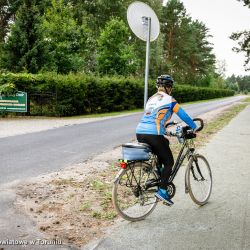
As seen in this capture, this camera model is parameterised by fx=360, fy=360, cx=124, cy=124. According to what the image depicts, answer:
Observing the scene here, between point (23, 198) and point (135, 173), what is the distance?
2010 millimetres

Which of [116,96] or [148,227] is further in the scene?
[116,96]

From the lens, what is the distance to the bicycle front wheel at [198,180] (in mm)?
5441

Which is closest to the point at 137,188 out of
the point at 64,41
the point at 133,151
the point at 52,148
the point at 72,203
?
the point at 133,151

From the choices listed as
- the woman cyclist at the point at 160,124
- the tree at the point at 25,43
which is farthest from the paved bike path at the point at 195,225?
the tree at the point at 25,43

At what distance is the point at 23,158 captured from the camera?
29.2ft

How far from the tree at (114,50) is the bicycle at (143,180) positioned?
32.4 meters

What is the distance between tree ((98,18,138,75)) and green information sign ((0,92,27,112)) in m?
19.0

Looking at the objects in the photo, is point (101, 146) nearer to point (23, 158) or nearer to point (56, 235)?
point (23, 158)

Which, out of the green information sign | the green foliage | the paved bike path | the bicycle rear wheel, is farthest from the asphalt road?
the green foliage

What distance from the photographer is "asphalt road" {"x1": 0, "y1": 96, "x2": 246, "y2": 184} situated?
7827 mm

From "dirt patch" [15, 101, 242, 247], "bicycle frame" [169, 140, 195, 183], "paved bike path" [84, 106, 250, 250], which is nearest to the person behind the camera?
"paved bike path" [84, 106, 250, 250]

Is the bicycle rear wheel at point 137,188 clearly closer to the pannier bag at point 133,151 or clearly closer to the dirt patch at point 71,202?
the pannier bag at point 133,151

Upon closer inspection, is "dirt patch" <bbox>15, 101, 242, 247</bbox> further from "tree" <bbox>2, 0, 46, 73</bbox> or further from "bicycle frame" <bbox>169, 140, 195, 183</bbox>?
"tree" <bbox>2, 0, 46, 73</bbox>

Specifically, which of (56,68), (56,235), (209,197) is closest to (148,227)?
(56,235)
